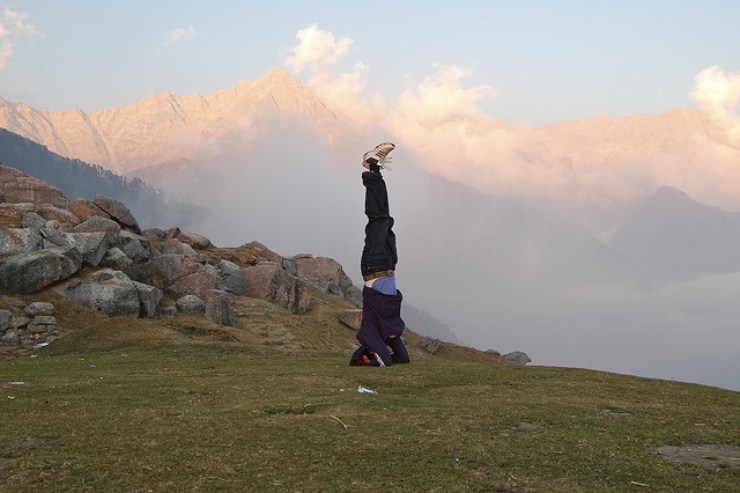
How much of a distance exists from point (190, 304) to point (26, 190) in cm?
2462

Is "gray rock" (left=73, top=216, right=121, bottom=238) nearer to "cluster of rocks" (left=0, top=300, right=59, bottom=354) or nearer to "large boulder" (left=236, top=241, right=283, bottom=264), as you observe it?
"cluster of rocks" (left=0, top=300, right=59, bottom=354)

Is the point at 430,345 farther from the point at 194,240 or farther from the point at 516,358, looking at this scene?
the point at 194,240

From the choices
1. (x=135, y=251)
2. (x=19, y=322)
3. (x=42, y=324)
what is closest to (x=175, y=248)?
(x=135, y=251)

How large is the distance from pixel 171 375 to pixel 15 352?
1297cm

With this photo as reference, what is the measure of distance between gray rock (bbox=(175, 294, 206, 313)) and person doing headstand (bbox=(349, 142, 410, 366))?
2093 cm

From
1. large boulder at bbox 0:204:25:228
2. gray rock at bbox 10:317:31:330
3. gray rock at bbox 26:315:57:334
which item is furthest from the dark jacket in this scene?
large boulder at bbox 0:204:25:228

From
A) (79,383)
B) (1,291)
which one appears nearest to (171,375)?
(79,383)

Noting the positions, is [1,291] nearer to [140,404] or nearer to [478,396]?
[140,404]

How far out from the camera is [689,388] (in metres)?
19.9

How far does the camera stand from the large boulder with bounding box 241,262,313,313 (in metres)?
49.1

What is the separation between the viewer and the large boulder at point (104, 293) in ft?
120

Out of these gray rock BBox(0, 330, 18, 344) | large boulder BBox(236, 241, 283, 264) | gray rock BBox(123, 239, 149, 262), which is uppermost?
large boulder BBox(236, 241, 283, 264)

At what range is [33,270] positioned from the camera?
35594mm

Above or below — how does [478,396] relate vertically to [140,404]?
above
